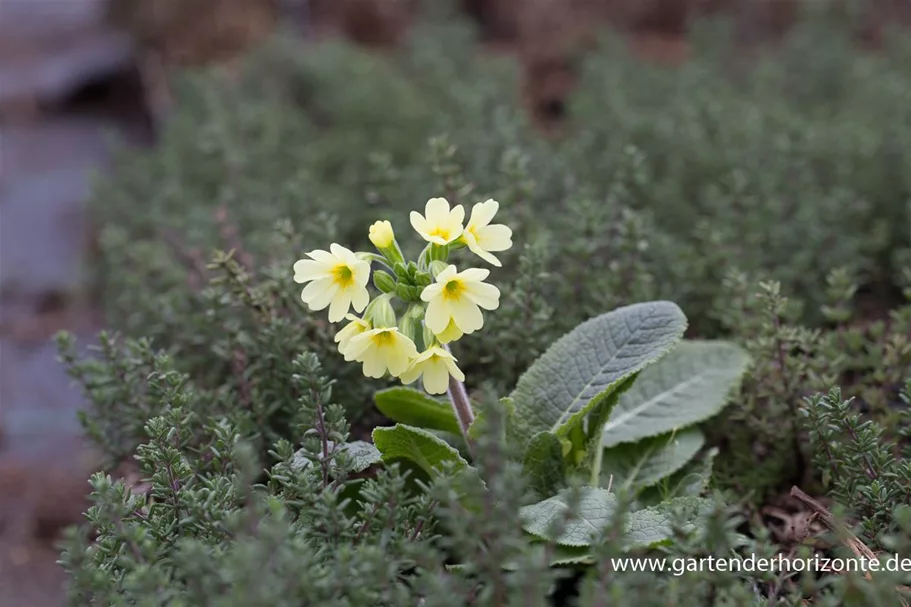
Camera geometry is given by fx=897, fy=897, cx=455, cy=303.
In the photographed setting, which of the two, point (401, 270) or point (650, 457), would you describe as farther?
point (650, 457)

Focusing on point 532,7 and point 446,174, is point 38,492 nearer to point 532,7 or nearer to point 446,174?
point 446,174

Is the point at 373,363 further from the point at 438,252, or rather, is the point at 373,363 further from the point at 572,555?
the point at 572,555

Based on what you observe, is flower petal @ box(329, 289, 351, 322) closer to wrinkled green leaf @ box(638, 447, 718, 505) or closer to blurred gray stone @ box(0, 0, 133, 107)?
wrinkled green leaf @ box(638, 447, 718, 505)

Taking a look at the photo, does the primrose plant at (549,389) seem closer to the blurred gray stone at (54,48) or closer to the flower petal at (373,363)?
the flower petal at (373,363)

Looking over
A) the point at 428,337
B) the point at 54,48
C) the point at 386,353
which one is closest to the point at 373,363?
the point at 386,353

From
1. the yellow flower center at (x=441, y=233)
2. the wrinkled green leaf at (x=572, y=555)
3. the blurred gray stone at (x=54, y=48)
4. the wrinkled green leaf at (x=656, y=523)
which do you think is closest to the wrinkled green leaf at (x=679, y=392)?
the wrinkled green leaf at (x=656, y=523)

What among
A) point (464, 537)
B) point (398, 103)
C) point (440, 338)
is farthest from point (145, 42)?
point (464, 537)
